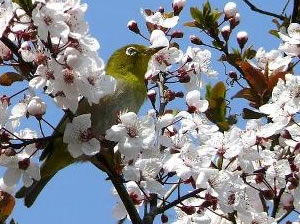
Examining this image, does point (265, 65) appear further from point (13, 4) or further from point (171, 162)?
point (13, 4)

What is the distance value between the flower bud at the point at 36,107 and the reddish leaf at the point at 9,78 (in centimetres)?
20

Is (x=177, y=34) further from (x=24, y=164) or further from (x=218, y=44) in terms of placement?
(x=24, y=164)

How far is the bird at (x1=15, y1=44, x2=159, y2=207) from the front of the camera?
190 inches

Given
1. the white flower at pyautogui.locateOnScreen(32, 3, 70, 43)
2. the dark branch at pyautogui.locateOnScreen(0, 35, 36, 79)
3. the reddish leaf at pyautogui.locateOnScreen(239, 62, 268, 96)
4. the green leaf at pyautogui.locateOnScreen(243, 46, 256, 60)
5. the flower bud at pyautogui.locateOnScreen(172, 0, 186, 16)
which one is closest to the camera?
the white flower at pyautogui.locateOnScreen(32, 3, 70, 43)

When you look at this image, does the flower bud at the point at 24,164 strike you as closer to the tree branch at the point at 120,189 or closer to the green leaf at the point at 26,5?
the tree branch at the point at 120,189

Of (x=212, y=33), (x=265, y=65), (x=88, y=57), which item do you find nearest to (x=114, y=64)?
(x=212, y=33)

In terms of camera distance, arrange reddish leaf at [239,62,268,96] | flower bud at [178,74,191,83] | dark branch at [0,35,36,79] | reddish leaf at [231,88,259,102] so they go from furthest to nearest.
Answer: reddish leaf at [231,88,259,102], reddish leaf at [239,62,268,96], flower bud at [178,74,191,83], dark branch at [0,35,36,79]

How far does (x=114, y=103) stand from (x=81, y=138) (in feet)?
4.43

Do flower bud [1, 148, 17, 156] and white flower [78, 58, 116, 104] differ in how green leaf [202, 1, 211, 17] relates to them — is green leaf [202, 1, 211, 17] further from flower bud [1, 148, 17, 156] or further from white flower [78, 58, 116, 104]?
flower bud [1, 148, 17, 156]

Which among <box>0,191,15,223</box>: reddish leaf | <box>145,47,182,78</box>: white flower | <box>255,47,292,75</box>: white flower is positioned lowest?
<box>0,191,15,223</box>: reddish leaf

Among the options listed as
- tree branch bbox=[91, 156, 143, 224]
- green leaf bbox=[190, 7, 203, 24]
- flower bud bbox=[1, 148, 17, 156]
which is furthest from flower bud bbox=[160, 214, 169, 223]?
green leaf bbox=[190, 7, 203, 24]

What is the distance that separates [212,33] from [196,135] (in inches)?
48.6

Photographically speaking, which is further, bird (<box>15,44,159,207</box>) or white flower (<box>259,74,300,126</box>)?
bird (<box>15,44,159,207</box>)

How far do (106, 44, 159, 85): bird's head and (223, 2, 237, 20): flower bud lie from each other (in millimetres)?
580
